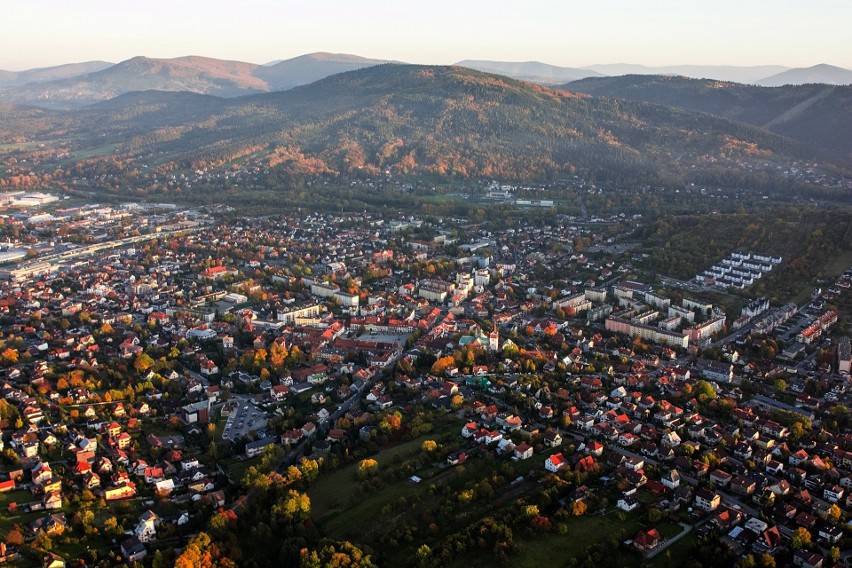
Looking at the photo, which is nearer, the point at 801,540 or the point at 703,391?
the point at 801,540

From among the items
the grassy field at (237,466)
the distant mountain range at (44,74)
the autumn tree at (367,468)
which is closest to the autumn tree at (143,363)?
the grassy field at (237,466)

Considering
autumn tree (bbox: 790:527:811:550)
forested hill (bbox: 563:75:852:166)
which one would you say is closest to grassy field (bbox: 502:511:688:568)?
autumn tree (bbox: 790:527:811:550)

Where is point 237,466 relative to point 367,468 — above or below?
below

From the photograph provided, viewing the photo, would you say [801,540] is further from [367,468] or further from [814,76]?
[814,76]

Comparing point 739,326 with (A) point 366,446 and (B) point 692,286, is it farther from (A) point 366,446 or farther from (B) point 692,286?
(A) point 366,446

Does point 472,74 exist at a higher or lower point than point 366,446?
higher

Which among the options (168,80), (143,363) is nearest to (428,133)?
(143,363)

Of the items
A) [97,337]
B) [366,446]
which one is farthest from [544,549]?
[97,337]
